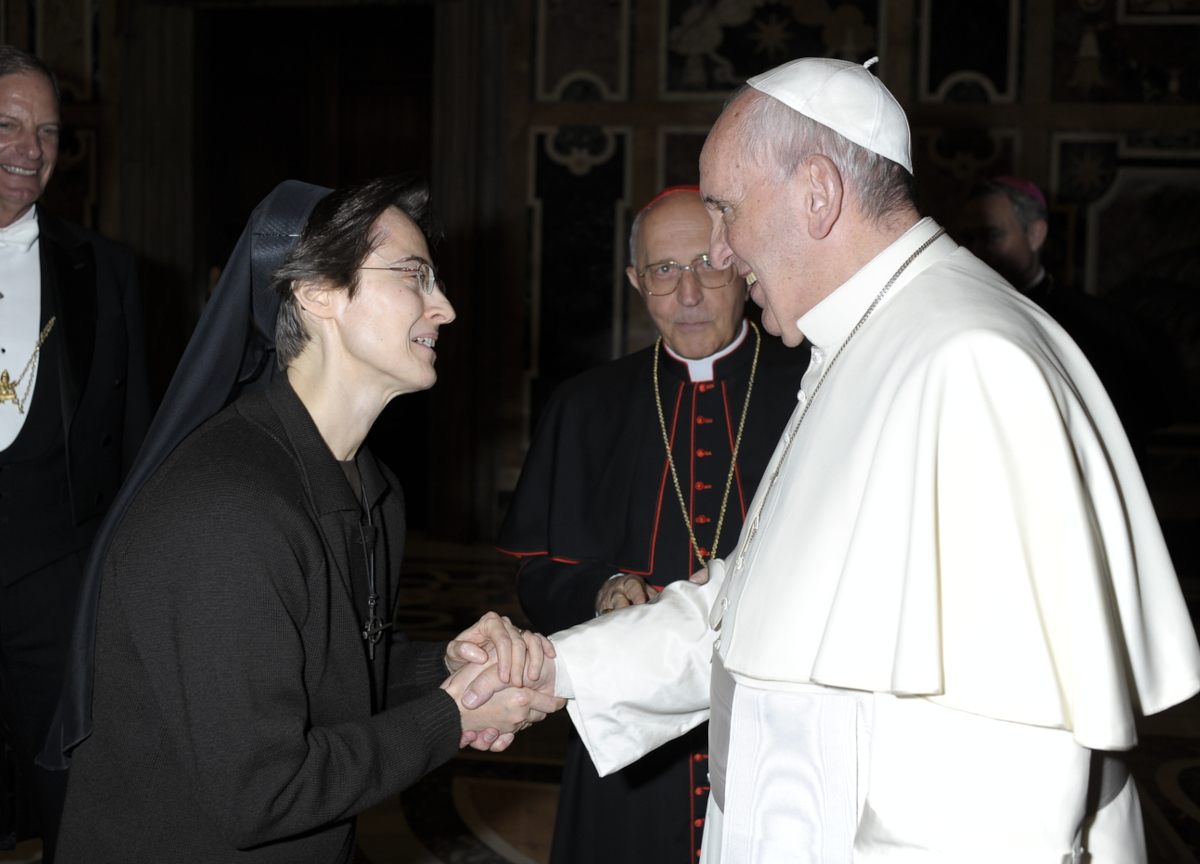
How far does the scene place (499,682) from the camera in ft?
6.55

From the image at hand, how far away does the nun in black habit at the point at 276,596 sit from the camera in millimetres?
1519

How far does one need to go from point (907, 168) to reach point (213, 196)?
8086 millimetres

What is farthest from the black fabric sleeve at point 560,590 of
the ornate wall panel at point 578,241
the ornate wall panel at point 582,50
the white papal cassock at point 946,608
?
the ornate wall panel at point 582,50

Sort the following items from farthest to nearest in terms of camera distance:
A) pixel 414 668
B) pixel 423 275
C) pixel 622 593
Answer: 1. pixel 622 593
2. pixel 414 668
3. pixel 423 275

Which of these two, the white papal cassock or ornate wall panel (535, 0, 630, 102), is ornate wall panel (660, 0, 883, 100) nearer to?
ornate wall panel (535, 0, 630, 102)

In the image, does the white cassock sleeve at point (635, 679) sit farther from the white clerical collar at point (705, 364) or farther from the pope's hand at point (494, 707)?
the white clerical collar at point (705, 364)

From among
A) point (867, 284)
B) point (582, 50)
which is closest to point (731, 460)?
point (867, 284)

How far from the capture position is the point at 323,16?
8531mm

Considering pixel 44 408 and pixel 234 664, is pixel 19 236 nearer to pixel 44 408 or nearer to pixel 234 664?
pixel 44 408

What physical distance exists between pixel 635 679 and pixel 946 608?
2.75 feet

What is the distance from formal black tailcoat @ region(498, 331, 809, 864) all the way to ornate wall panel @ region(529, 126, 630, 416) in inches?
182

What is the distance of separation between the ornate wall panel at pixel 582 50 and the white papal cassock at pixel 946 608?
613 cm

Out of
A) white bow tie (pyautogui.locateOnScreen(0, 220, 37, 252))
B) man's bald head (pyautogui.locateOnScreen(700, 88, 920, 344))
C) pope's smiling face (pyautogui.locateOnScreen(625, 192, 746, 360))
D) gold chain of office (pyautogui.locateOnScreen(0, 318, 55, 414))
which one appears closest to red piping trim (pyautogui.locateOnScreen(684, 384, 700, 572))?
pope's smiling face (pyautogui.locateOnScreen(625, 192, 746, 360))

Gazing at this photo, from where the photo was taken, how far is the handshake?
1970mm
